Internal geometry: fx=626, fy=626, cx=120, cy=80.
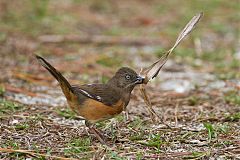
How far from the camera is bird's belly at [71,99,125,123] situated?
5.28 m

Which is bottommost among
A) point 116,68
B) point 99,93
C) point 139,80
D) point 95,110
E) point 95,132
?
point 95,132

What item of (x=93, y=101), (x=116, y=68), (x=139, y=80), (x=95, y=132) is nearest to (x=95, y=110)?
(x=93, y=101)

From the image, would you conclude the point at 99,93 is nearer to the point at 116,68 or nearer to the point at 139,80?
the point at 139,80

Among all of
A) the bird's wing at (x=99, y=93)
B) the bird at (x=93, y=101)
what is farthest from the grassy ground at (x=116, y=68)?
the bird's wing at (x=99, y=93)

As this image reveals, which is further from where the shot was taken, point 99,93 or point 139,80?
point 139,80

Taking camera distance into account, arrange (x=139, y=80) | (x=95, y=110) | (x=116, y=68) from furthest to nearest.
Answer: (x=116, y=68) → (x=139, y=80) → (x=95, y=110)

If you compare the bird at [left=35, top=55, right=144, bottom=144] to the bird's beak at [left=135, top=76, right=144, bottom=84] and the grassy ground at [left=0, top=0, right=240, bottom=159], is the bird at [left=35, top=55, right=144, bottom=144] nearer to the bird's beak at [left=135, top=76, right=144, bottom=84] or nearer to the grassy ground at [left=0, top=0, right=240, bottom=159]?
the grassy ground at [left=0, top=0, right=240, bottom=159]

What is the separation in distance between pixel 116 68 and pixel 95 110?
3.64 metres

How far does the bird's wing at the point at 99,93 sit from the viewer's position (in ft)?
17.5

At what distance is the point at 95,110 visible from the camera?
5.28 meters

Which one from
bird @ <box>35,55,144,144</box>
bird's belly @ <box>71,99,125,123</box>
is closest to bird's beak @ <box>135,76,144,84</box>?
bird @ <box>35,55,144,144</box>

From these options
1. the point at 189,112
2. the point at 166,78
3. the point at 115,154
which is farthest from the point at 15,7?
the point at 115,154

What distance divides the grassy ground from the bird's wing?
332 millimetres

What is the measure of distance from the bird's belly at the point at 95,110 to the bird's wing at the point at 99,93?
39 mm
